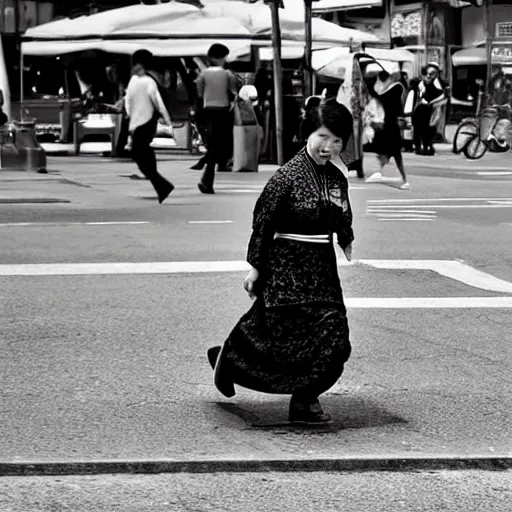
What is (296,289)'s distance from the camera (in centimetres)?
639

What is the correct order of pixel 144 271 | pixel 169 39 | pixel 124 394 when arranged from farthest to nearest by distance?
pixel 169 39 → pixel 144 271 → pixel 124 394

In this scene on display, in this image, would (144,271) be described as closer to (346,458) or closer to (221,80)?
(346,458)

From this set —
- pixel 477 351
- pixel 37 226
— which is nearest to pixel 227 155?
Result: pixel 37 226

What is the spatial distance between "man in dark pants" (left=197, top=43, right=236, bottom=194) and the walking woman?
12.2 m

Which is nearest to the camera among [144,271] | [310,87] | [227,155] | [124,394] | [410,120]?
[124,394]

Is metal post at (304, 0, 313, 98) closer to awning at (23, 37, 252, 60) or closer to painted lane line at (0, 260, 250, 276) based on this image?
awning at (23, 37, 252, 60)

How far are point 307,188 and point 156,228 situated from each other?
8438 mm

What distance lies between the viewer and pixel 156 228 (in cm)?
1481

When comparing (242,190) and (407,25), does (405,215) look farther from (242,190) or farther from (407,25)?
(407,25)

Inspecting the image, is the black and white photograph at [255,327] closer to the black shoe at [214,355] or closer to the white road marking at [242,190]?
the black shoe at [214,355]

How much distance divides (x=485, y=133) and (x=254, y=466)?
82.7ft

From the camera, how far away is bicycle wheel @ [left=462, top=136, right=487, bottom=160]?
1122 inches

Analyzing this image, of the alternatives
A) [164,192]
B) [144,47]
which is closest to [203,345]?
[164,192]

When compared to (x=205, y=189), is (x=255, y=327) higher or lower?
higher
